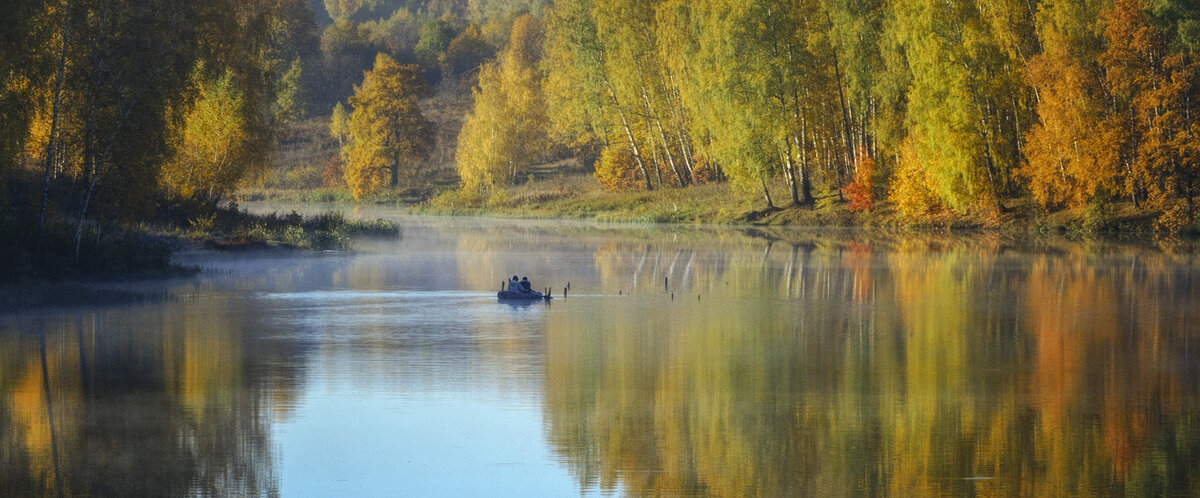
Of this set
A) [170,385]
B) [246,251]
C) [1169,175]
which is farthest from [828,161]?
[170,385]

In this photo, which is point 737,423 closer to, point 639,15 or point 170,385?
point 170,385

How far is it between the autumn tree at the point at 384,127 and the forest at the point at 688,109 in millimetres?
152

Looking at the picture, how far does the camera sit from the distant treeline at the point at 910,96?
1751 inches

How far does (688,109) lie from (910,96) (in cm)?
1720

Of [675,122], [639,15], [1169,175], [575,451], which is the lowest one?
[575,451]

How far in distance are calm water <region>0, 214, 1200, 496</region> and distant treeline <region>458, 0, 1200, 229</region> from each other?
18.9 m

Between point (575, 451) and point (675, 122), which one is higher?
point (675, 122)

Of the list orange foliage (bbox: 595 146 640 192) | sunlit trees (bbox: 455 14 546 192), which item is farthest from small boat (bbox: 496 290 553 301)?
sunlit trees (bbox: 455 14 546 192)

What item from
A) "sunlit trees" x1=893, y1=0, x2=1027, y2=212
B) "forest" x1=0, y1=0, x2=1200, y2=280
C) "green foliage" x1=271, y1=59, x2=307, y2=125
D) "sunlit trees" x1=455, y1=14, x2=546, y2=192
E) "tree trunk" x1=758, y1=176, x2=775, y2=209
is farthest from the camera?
"green foliage" x1=271, y1=59, x2=307, y2=125

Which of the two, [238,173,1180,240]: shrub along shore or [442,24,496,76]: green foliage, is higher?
[442,24,496,76]: green foliage

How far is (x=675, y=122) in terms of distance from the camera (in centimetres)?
6888

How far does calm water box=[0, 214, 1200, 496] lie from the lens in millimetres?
10000

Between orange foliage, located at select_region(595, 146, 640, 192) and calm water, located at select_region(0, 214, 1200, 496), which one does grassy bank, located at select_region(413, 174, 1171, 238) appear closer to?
orange foliage, located at select_region(595, 146, 640, 192)

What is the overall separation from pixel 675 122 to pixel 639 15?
19.3ft
